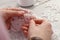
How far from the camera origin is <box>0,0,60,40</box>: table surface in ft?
2.29

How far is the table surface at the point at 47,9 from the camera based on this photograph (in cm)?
70

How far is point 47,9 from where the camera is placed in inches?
30.8

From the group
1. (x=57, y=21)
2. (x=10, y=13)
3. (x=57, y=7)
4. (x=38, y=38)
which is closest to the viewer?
(x=38, y=38)

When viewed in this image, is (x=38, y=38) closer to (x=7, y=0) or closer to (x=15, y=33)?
(x=15, y=33)

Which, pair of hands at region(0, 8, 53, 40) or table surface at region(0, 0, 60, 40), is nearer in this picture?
pair of hands at region(0, 8, 53, 40)

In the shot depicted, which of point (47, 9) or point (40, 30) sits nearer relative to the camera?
point (40, 30)

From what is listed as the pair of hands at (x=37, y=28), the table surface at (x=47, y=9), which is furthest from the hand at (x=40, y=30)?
the table surface at (x=47, y=9)

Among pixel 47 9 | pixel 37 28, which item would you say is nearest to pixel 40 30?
pixel 37 28

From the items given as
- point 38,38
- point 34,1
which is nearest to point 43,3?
point 34,1

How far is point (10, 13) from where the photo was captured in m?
0.57

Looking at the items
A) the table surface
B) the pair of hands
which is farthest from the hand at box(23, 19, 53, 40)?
the table surface

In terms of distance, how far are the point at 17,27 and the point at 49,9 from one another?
246mm

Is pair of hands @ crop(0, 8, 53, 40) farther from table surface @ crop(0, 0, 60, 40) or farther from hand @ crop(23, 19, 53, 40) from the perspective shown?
table surface @ crop(0, 0, 60, 40)

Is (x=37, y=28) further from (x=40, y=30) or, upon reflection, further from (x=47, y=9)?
(x=47, y=9)
